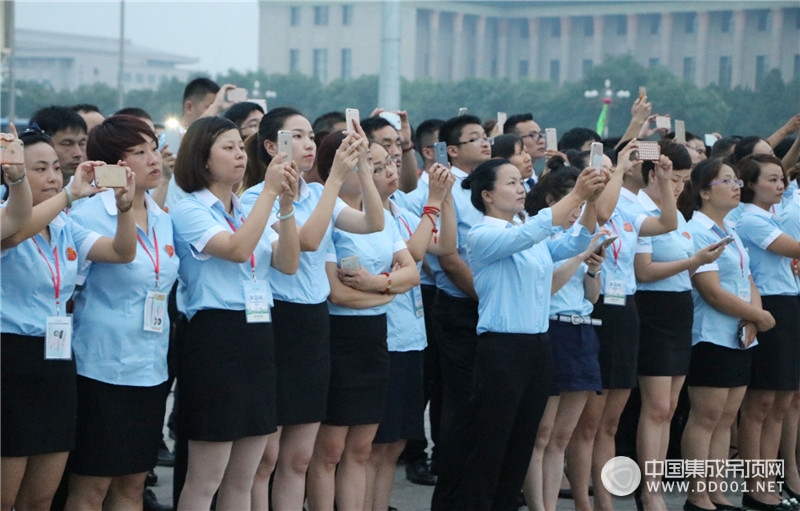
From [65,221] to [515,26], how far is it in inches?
2735

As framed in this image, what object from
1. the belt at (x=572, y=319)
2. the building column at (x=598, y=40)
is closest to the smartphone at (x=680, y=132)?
the belt at (x=572, y=319)

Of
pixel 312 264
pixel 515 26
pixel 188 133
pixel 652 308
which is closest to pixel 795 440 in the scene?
pixel 652 308

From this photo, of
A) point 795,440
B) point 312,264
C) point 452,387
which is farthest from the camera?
point 795,440

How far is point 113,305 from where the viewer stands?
4.16 metres

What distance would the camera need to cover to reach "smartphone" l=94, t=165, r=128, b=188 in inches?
155

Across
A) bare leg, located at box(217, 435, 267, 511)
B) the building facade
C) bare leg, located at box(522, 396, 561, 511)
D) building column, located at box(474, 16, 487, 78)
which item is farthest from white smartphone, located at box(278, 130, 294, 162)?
the building facade

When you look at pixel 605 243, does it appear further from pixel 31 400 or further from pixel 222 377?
pixel 31 400

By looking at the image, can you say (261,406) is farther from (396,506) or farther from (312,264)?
(396,506)

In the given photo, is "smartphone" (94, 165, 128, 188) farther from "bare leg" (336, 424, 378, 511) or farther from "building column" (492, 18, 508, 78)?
"building column" (492, 18, 508, 78)

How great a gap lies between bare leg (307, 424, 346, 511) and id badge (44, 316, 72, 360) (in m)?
1.25

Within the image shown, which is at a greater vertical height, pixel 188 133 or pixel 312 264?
pixel 188 133

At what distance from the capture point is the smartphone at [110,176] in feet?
12.9

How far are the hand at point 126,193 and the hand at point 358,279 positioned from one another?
3.61 feet

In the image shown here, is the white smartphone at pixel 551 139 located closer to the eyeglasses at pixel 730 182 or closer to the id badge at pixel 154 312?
the eyeglasses at pixel 730 182
